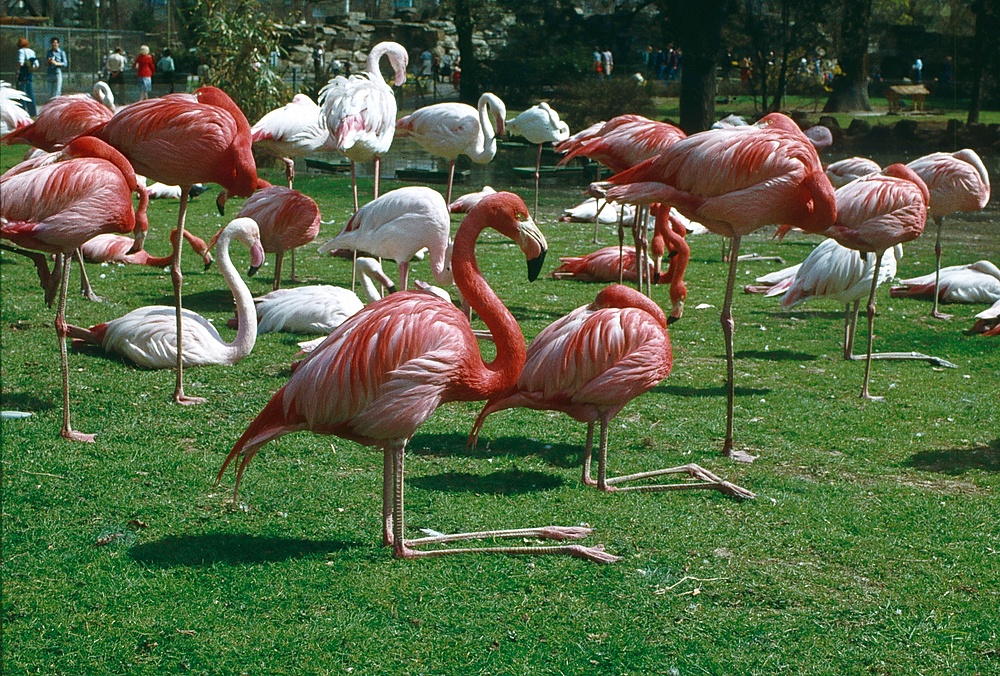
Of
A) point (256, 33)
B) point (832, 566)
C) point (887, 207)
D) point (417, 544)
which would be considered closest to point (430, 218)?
point (887, 207)

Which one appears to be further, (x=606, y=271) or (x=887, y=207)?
(x=606, y=271)

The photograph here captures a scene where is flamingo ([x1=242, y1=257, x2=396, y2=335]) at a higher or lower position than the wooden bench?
lower

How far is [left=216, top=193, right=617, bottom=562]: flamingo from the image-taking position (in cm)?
347

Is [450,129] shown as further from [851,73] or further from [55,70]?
[851,73]

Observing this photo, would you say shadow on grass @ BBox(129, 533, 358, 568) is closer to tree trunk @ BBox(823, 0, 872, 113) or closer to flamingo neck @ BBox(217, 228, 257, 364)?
flamingo neck @ BBox(217, 228, 257, 364)

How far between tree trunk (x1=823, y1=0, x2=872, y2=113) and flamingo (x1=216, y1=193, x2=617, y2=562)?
29051 mm

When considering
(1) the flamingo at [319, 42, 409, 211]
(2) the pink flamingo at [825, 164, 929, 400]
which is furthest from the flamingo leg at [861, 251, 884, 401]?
(1) the flamingo at [319, 42, 409, 211]

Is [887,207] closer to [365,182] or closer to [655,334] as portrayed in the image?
[655,334]

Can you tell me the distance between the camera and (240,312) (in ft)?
20.0

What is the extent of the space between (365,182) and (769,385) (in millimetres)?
10854

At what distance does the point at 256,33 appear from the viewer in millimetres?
16766

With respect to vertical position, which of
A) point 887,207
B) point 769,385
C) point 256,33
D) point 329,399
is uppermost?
point 256,33

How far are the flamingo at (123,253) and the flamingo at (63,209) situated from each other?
3662 millimetres

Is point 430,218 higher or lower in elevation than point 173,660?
higher
